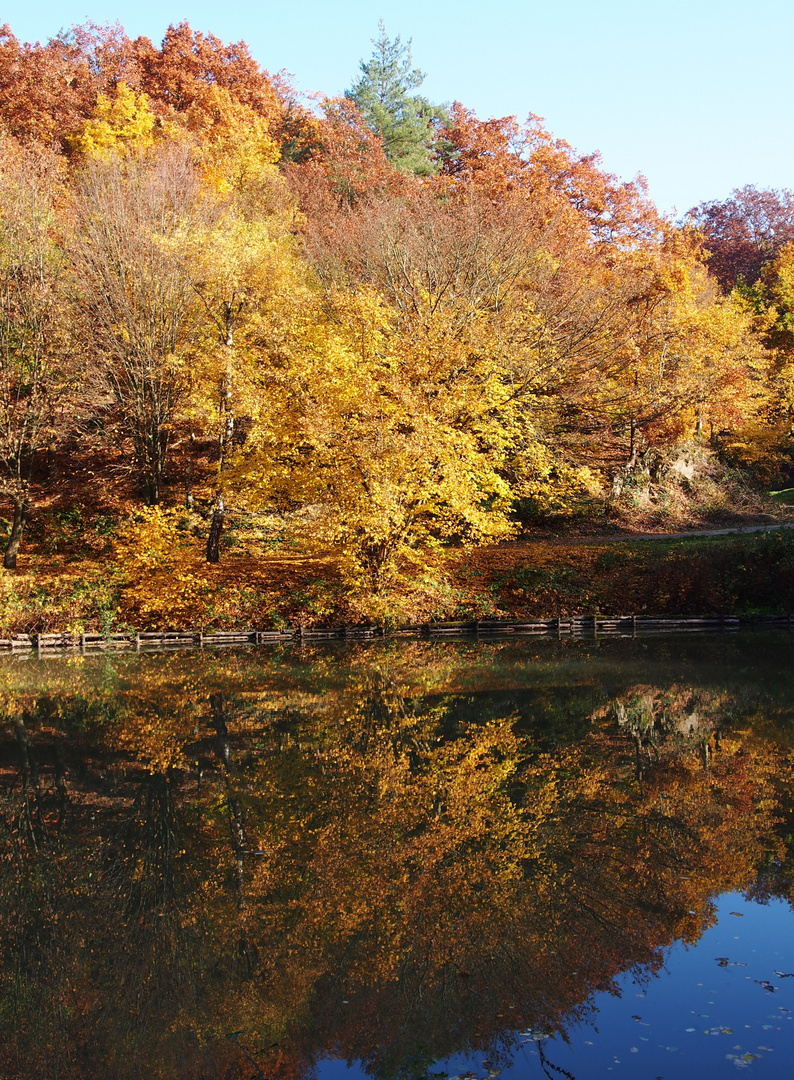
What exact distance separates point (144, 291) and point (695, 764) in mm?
20316

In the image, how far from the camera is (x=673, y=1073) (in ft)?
17.6

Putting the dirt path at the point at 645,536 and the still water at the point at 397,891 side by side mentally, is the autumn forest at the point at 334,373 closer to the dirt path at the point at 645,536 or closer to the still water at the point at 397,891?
the dirt path at the point at 645,536

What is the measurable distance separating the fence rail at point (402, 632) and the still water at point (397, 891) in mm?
7630

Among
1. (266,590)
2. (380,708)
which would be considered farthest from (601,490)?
(380,708)

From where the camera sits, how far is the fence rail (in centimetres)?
2220

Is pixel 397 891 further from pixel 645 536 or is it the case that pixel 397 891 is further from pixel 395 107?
pixel 395 107

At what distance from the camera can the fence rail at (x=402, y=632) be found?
22203 mm

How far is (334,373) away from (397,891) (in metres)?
16.3

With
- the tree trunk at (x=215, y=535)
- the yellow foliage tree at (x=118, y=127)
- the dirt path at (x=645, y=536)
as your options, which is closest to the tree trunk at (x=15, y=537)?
the tree trunk at (x=215, y=535)

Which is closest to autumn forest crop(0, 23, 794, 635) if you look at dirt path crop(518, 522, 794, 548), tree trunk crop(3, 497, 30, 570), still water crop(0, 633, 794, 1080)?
tree trunk crop(3, 497, 30, 570)

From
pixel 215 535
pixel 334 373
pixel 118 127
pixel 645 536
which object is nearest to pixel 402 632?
pixel 215 535

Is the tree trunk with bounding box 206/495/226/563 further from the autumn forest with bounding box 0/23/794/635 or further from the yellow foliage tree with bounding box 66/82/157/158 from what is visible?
the yellow foliage tree with bounding box 66/82/157/158

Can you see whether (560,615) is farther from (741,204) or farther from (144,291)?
(741,204)

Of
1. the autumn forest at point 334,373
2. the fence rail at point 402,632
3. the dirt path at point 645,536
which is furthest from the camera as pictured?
the dirt path at point 645,536
